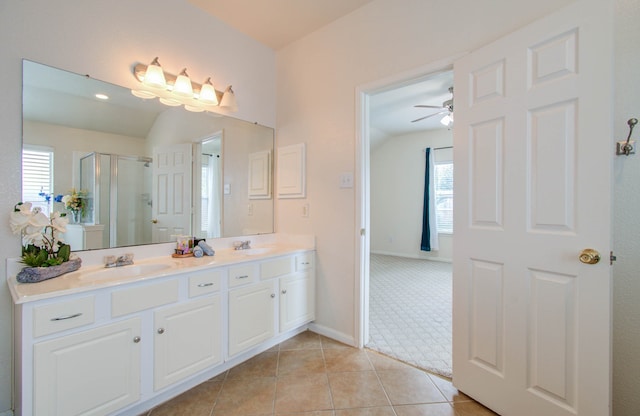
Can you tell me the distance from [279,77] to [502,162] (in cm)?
221

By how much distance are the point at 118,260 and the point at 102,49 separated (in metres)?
1.35

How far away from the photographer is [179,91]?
6.48ft

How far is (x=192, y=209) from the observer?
2139mm

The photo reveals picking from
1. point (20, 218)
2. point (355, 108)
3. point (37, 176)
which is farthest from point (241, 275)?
point (355, 108)

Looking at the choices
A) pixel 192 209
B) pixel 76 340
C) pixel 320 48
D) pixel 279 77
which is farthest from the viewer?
pixel 279 77

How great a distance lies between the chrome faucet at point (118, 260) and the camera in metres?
1.63

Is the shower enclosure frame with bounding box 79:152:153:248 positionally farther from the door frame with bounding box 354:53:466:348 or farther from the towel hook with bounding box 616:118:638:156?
the towel hook with bounding box 616:118:638:156

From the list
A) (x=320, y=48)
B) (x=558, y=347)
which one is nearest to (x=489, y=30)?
(x=320, y=48)

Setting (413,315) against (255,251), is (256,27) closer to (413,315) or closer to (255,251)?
(255,251)

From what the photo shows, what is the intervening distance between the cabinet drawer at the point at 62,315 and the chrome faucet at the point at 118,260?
454 millimetres

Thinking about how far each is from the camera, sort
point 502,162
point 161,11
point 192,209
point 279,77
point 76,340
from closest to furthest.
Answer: point 76,340, point 502,162, point 161,11, point 192,209, point 279,77

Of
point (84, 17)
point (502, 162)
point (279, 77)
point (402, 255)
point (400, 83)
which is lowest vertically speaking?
point (402, 255)

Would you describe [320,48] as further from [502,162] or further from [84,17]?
[502,162]

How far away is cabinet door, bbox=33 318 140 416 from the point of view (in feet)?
3.66
